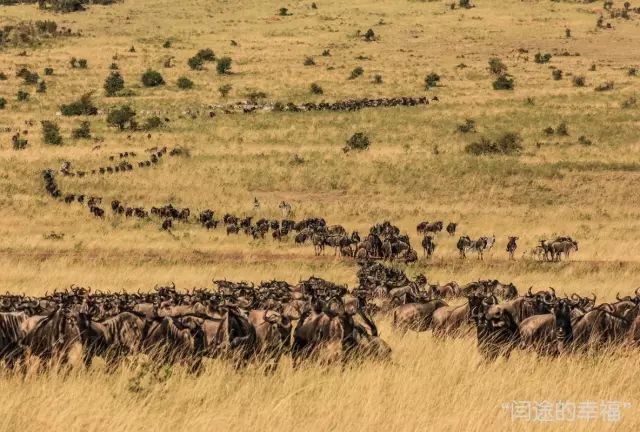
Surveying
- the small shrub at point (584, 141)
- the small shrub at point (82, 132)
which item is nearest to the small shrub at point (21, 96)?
the small shrub at point (82, 132)

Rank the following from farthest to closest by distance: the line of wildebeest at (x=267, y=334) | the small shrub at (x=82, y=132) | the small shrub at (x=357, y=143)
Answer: the small shrub at (x=82, y=132)
the small shrub at (x=357, y=143)
the line of wildebeest at (x=267, y=334)

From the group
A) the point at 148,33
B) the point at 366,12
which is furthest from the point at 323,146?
the point at 366,12

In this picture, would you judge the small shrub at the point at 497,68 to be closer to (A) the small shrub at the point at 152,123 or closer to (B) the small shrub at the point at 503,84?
(B) the small shrub at the point at 503,84

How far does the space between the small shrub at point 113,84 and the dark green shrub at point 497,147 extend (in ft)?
141

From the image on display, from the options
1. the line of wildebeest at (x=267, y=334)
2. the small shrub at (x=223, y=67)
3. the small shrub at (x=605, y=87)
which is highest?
the line of wildebeest at (x=267, y=334)

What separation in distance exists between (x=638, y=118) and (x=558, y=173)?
2014 centimetres

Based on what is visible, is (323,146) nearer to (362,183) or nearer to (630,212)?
(362,183)

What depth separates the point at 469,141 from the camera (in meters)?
Answer: 57.9

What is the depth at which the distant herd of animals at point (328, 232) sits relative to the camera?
A: 29.9 meters

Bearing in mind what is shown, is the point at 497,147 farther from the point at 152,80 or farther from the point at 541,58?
the point at 541,58

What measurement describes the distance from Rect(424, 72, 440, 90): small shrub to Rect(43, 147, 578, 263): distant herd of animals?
149 ft

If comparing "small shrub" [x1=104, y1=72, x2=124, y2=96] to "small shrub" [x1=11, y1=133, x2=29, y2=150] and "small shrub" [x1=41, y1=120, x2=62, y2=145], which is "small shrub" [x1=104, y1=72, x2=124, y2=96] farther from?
"small shrub" [x1=11, y1=133, x2=29, y2=150]

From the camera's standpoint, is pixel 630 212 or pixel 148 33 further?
pixel 148 33

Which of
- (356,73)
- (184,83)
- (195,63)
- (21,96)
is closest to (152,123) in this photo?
(184,83)
